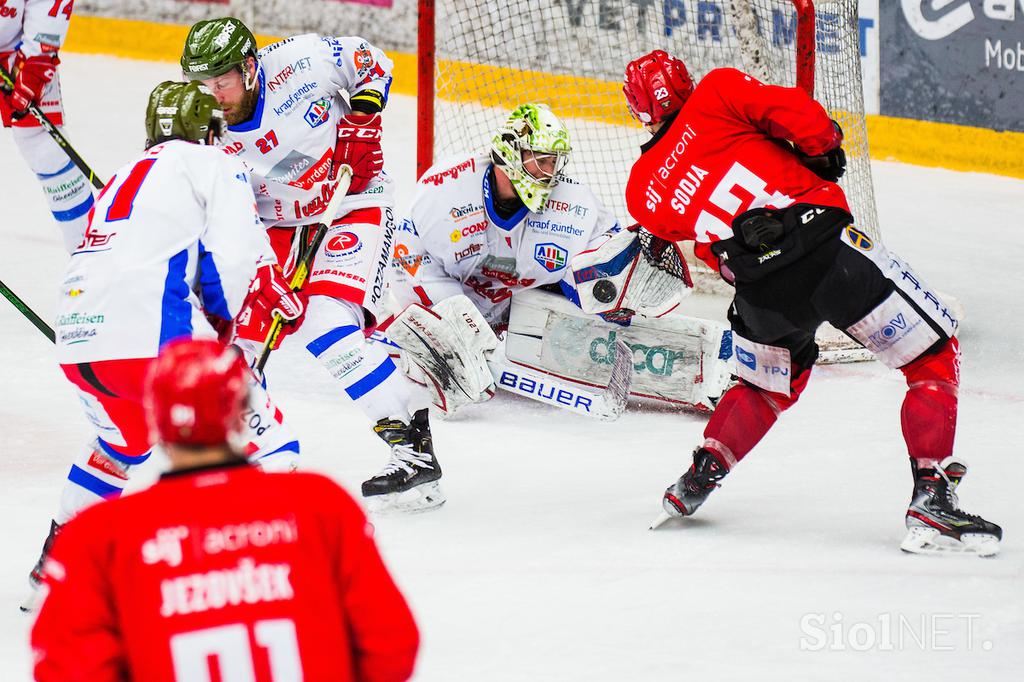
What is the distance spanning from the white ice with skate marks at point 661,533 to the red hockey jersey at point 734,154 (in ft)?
2.61

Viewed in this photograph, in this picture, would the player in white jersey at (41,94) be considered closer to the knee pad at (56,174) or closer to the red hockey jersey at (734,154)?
the knee pad at (56,174)

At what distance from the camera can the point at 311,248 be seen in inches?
157

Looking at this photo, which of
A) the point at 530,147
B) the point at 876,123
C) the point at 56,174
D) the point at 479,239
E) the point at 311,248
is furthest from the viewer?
the point at 876,123

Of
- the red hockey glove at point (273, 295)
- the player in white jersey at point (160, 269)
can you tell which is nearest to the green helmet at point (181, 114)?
the player in white jersey at point (160, 269)

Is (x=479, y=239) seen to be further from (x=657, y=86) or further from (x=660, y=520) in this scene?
(x=660, y=520)

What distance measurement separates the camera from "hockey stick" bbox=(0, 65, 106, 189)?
462 cm

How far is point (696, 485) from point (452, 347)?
3.96 feet

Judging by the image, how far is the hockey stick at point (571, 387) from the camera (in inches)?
180

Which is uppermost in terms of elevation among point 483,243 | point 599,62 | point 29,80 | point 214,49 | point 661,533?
point 214,49

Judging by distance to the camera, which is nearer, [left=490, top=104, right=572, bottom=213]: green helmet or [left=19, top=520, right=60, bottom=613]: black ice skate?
[left=19, top=520, right=60, bottom=613]: black ice skate

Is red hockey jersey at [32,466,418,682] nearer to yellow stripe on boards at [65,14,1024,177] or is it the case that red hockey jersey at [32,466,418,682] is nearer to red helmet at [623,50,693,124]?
red helmet at [623,50,693,124]

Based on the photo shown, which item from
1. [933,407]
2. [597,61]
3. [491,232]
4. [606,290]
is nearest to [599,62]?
[597,61]

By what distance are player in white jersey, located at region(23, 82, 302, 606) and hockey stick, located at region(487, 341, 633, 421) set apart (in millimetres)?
1671

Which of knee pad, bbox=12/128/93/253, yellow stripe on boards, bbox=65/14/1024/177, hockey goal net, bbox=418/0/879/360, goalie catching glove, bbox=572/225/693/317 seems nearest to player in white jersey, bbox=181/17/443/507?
goalie catching glove, bbox=572/225/693/317
